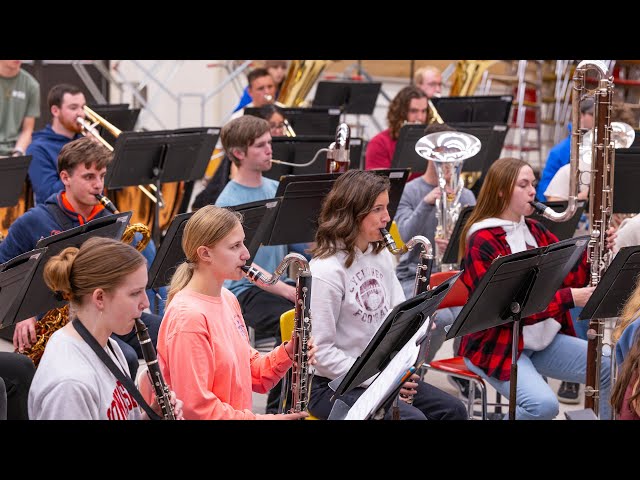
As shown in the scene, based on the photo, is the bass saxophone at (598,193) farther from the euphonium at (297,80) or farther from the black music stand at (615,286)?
the euphonium at (297,80)

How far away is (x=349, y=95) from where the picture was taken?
8438 millimetres

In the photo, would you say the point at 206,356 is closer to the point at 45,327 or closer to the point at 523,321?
the point at 45,327

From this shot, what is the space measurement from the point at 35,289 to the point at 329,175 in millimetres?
1472

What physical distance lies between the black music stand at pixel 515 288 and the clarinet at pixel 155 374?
1.01 m

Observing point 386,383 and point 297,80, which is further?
Result: point 297,80

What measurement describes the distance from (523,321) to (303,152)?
6.40 feet

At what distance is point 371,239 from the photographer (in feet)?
11.5

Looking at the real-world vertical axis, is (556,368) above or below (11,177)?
below

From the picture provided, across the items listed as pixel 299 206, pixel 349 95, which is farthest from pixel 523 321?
pixel 349 95

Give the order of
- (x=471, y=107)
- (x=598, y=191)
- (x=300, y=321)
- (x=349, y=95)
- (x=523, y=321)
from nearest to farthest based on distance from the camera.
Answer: (x=300, y=321) → (x=598, y=191) → (x=523, y=321) → (x=471, y=107) → (x=349, y=95)

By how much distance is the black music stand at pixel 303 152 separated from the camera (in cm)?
543

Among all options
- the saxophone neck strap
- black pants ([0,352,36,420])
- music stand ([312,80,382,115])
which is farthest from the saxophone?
music stand ([312,80,382,115])
